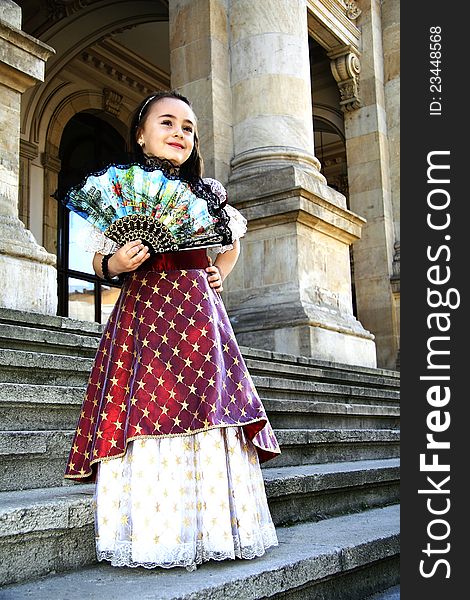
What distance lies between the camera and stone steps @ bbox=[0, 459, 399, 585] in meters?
2.21

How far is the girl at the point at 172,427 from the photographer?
2.30 metres

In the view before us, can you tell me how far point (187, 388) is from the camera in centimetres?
237

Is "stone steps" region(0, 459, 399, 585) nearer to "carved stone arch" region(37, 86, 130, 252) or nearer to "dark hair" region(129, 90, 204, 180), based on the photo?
Result: "dark hair" region(129, 90, 204, 180)

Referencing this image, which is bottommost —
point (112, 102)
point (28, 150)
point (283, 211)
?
point (283, 211)

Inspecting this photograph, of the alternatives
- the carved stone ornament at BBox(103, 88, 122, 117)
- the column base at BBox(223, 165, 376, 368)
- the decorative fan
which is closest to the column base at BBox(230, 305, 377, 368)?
the column base at BBox(223, 165, 376, 368)

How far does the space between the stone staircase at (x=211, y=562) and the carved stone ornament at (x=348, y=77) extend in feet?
23.9

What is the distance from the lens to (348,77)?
447 inches

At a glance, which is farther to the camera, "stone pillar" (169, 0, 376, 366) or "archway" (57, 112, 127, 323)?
"archway" (57, 112, 127, 323)

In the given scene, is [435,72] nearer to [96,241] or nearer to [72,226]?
[96,241]

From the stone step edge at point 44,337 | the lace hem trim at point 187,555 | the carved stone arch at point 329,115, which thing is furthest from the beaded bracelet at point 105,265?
the carved stone arch at point 329,115

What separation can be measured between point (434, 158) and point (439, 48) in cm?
50

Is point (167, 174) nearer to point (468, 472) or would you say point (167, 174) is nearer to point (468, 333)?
point (468, 333)

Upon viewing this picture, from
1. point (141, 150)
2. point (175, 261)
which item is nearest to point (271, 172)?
point (141, 150)

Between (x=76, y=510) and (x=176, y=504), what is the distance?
35 cm
